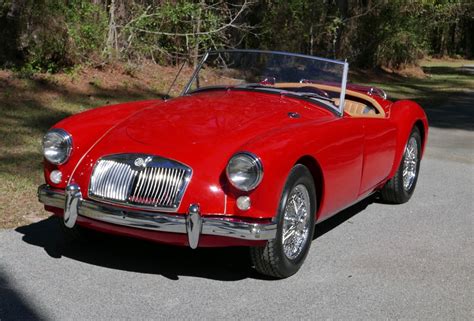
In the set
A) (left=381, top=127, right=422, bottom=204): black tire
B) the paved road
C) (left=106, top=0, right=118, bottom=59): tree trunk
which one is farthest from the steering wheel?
(left=106, top=0, right=118, bottom=59): tree trunk

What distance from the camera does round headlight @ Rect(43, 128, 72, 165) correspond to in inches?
203

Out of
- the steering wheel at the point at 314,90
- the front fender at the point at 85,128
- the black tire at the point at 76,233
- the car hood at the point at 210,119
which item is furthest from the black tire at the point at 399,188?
the black tire at the point at 76,233

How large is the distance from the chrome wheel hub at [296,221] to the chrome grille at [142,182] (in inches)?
28.9

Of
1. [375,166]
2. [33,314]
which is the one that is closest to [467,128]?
[375,166]

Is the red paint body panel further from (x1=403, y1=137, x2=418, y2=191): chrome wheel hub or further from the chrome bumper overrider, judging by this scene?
(x1=403, y1=137, x2=418, y2=191): chrome wheel hub

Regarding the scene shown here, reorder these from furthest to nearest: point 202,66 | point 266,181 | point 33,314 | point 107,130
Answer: point 202,66
point 107,130
point 266,181
point 33,314

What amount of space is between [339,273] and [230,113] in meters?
1.38

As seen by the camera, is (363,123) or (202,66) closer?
(363,123)

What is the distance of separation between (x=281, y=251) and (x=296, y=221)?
0.30 m

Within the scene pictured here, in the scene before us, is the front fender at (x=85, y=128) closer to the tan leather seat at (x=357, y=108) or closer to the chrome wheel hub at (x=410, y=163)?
the tan leather seat at (x=357, y=108)

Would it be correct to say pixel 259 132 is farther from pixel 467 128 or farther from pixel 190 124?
pixel 467 128

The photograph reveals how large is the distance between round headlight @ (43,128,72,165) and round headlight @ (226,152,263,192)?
4.04 feet

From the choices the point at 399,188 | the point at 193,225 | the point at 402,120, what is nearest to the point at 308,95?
the point at 402,120

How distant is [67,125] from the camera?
5.40m
